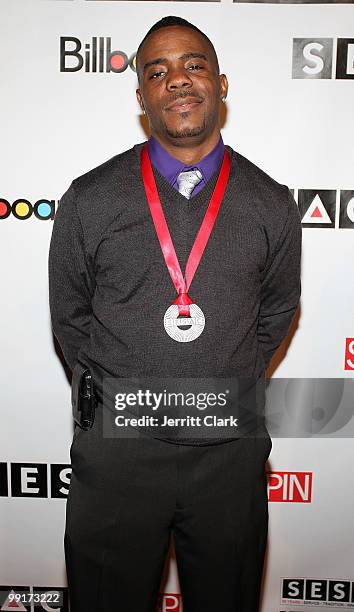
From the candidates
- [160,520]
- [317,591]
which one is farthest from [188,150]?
[317,591]

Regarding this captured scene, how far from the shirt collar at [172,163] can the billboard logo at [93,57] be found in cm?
50

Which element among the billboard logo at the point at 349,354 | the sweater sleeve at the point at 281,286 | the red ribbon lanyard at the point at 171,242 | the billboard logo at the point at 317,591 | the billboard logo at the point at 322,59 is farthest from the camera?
the billboard logo at the point at 317,591

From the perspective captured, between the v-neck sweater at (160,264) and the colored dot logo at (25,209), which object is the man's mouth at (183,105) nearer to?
the v-neck sweater at (160,264)

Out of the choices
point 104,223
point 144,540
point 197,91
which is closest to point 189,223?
point 104,223

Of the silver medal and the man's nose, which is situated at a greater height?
the man's nose

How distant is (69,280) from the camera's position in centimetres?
150

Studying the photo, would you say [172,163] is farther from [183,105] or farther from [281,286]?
[281,286]

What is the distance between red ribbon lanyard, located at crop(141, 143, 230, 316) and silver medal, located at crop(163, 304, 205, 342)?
11mm

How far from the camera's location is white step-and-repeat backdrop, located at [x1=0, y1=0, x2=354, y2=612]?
1.83 metres

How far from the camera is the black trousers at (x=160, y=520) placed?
1.39m

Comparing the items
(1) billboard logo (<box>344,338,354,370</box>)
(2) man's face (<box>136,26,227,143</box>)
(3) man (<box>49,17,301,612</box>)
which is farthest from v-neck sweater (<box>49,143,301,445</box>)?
(1) billboard logo (<box>344,338,354,370</box>)

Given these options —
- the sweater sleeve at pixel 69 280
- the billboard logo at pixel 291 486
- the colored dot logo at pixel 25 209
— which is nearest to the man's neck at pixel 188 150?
the sweater sleeve at pixel 69 280

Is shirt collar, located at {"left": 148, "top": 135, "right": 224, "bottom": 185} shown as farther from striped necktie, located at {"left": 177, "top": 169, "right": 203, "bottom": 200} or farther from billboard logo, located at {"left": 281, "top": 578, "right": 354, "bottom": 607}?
billboard logo, located at {"left": 281, "top": 578, "right": 354, "bottom": 607}

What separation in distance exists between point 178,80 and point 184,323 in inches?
20.4
